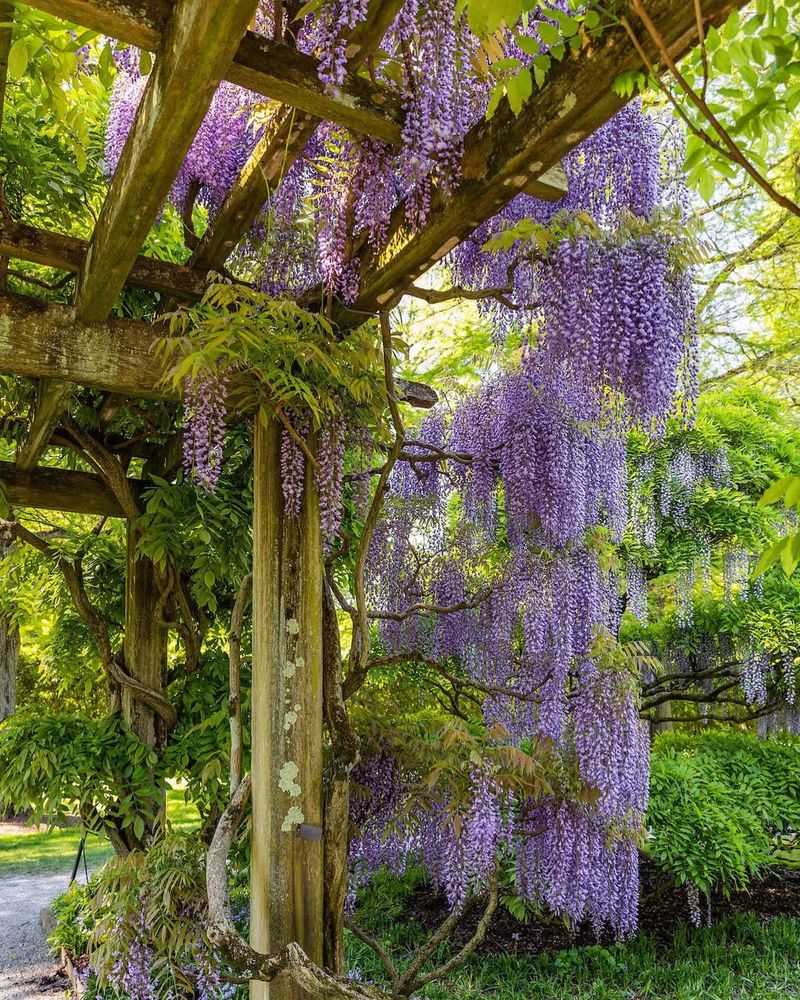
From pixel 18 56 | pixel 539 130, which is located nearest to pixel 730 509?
pixel 539 130

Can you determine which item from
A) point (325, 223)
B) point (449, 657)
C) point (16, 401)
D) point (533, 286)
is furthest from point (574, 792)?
point (16, 401)

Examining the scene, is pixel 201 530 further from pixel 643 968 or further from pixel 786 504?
pixel 643 968

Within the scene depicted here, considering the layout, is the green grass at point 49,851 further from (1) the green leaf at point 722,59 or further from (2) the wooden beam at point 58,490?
(1) the green leaf at point 722,59

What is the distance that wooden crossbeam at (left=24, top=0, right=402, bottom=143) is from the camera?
1312 mm

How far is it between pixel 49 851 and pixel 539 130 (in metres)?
8.75

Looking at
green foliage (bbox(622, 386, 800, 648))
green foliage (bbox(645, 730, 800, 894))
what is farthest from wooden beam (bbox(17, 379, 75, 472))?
green foliage (bbox(645, 730, 800, 894))

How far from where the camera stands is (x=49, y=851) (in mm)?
8188

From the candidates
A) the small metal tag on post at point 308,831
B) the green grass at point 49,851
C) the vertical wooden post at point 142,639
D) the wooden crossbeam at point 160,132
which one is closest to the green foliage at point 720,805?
the small metal tag on post at point 308,831

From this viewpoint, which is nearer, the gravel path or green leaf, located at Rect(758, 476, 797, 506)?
green leaf, located at Rect(758, 476, 797, 506)

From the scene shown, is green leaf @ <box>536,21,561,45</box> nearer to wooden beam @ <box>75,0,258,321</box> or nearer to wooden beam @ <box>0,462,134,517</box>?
wooden beam @ <box>75,0,258,321</box>

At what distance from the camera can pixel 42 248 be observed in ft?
7.27

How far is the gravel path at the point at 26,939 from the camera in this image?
12.8 feet

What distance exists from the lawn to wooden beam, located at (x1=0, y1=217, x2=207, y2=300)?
3.13 m

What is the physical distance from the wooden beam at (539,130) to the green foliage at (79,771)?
7.36 ft
